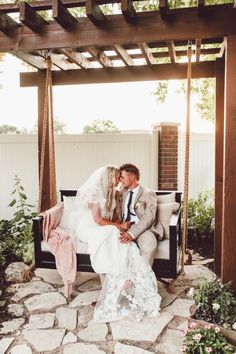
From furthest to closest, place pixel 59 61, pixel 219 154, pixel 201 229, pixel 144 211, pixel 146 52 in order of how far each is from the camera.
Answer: pixel 201 229 → pixel 59 61 → pixel 219 154 → pixel 146 52 → pixel 144 211

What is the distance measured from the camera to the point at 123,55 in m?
4.37

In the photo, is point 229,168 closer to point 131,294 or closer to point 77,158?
point 131,294

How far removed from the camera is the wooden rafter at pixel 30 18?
3125mm

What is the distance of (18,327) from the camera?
11.1ft

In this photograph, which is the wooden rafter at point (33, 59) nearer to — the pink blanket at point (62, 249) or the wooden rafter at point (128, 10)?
the wooden rafter at point (128, 10)

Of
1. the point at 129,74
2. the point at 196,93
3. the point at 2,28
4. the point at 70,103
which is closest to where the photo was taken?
the point at 2,28

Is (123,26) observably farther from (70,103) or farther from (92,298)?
(70,103)

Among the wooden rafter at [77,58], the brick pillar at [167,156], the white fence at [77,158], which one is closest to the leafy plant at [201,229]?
the brick pillar at [167,156]

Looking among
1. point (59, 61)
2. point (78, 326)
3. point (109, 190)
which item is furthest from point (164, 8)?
point (78, 326)

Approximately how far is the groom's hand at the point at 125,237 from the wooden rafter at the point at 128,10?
2.04m

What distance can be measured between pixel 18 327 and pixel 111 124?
14953 millimetres

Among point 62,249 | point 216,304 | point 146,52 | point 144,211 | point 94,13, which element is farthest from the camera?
point 146,52

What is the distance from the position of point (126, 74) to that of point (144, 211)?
197 cm

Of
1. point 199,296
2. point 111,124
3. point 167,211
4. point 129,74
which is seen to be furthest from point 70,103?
point 199,296
